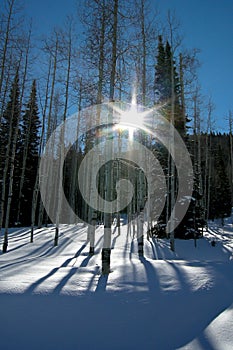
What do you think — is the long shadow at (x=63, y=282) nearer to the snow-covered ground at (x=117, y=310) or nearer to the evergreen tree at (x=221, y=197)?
the snow-covered ground at (x=117, y=310)

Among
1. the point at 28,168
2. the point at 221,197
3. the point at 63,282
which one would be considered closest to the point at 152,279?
the point at 63,282

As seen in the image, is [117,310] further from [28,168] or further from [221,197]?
[221,197]

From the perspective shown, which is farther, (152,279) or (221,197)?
(221,197)

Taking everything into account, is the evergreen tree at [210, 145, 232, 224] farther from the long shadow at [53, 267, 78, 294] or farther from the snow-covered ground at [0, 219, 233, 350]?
the long shadow at [53, 267, 78, 294]

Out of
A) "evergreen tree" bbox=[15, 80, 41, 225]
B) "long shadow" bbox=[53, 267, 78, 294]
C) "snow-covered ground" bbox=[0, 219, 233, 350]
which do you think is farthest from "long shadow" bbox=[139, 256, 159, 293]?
"evergreen tree" bbox=[15, 80, 41, 225]

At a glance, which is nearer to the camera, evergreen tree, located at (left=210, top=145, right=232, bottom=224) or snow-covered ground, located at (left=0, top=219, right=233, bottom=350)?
snow-covered ground, located at (left=0, top=219, right=233, bottom=350)

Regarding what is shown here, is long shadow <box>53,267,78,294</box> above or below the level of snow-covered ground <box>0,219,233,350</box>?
above

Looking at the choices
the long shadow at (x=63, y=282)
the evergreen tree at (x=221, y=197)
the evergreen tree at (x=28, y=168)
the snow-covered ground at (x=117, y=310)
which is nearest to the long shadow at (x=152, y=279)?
the snow-covered ground at (x=117, y=310)

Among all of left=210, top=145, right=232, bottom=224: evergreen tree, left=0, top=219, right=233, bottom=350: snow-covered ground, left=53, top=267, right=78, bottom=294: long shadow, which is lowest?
left=0, top=219, right=233, bottom=350: snow-covered ground

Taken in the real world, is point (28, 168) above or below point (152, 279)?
above

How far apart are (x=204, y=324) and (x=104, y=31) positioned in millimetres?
7390

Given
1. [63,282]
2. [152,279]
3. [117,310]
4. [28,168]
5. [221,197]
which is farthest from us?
[221,197]

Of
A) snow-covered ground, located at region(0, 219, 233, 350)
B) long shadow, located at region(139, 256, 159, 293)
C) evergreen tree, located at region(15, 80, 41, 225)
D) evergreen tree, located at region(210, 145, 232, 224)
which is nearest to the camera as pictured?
snow-covered ground, located at region(0, 219, 233, 350)

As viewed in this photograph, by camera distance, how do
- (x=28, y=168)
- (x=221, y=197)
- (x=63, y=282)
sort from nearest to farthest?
(x=63, y=282) → (x=28, y=168) → (x=221, y=197)
